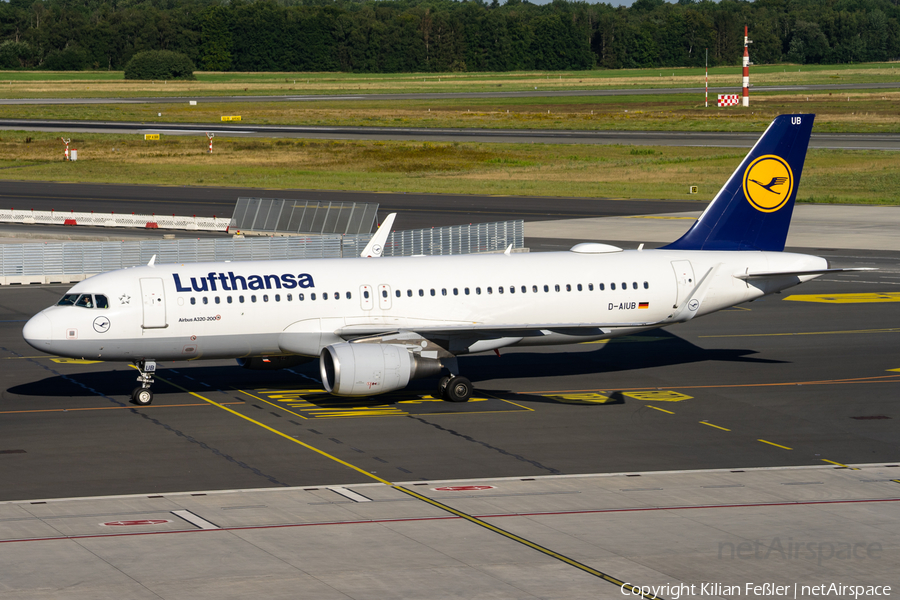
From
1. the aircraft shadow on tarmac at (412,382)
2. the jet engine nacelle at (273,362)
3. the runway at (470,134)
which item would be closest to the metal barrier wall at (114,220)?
the aircraft shadow on tarmac at (412,382)

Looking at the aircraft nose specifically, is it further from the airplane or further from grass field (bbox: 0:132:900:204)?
grass field (bbox: 0:132:900:204)

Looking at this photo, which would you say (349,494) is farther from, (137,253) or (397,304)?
(137,253)

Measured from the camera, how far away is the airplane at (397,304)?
115 feet

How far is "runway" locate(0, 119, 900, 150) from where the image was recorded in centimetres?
13312

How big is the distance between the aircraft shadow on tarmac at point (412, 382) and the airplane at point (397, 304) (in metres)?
1.52

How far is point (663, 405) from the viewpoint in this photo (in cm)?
3728

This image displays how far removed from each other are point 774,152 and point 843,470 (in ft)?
56.4

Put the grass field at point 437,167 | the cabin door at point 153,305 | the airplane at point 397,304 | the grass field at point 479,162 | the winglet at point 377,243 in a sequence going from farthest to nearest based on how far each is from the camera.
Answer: the grass field at point 479,162 → the grass field at point 437,167 → the winglet at point 377,243 → the cabin door at point 153,305 → the airplane at point 397,304

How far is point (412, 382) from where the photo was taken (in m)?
41.5

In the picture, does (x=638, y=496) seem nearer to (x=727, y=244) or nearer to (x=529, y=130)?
(x=727, y=244)

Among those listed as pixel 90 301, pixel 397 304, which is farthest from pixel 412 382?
pixel 90 301
